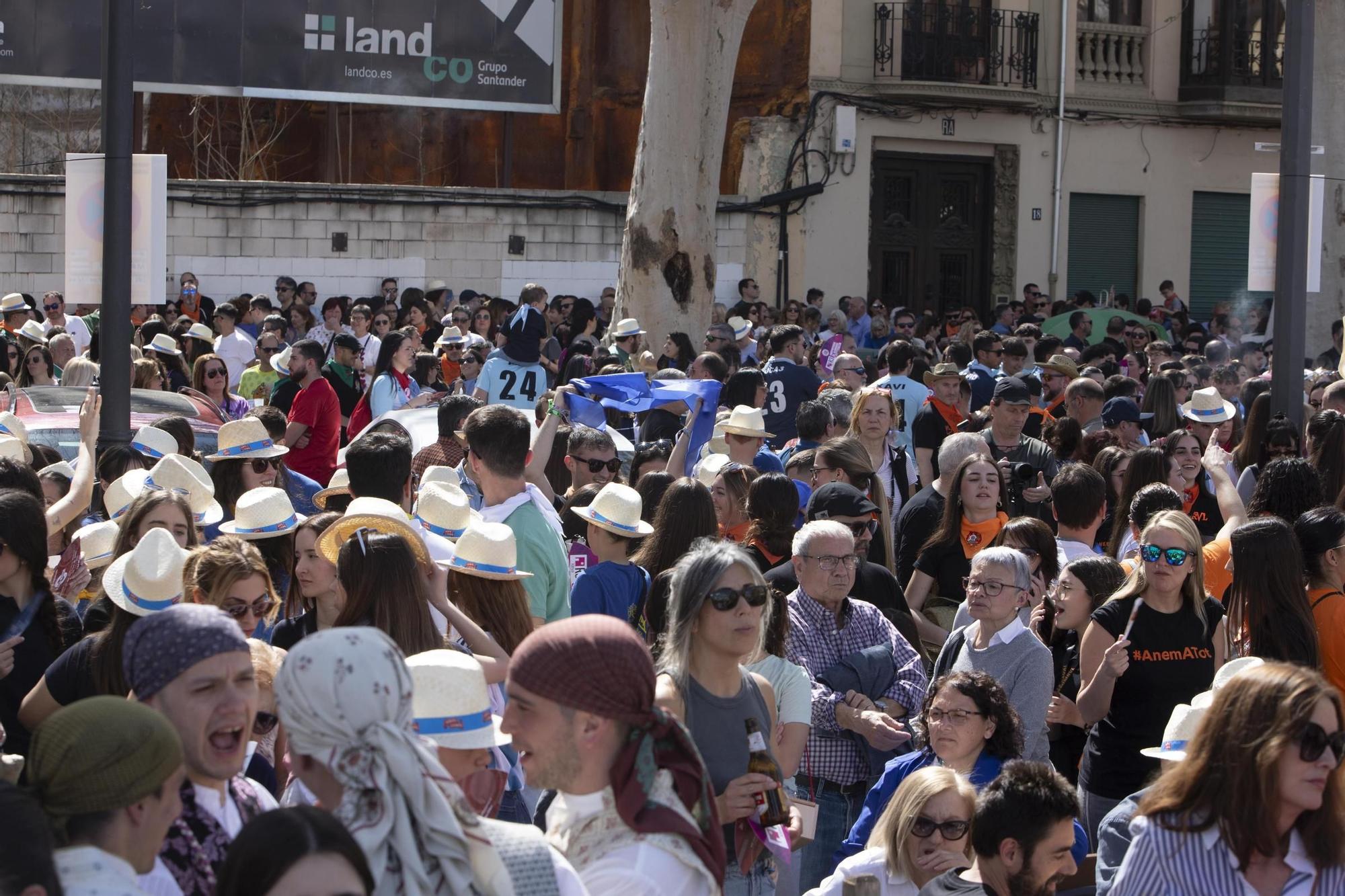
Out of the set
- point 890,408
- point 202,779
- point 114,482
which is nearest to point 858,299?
point 890,408

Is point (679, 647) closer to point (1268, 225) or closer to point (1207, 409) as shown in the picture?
point (1207, 409)

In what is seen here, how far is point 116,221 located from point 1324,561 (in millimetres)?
5521

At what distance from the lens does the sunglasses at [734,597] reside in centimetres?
418

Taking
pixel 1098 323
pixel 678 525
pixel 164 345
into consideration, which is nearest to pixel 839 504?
pixel 678 525

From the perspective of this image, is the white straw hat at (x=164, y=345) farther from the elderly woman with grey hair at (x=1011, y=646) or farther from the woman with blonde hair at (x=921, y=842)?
the woman with blonde hair at (x=921, y=842)

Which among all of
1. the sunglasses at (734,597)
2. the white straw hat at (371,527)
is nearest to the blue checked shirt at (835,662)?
the sunglasses at (734,597)

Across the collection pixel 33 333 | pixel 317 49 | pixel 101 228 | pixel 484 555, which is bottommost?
pixel 484 555

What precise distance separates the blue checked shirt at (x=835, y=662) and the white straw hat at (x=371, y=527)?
1302 millimetres

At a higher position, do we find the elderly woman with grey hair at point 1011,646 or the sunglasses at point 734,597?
the sunglasses at point 734,597

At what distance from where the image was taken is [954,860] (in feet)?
14.3

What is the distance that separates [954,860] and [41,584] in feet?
9.21

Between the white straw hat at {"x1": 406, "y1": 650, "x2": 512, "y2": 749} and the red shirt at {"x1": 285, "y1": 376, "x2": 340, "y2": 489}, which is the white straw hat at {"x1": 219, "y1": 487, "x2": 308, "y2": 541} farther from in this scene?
the red shirt at {"x1": 285, "y1": 376, "x2": 340, "y2": 489}

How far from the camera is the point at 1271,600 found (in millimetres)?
5383

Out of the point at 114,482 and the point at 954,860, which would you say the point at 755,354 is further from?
the point at 954,860
